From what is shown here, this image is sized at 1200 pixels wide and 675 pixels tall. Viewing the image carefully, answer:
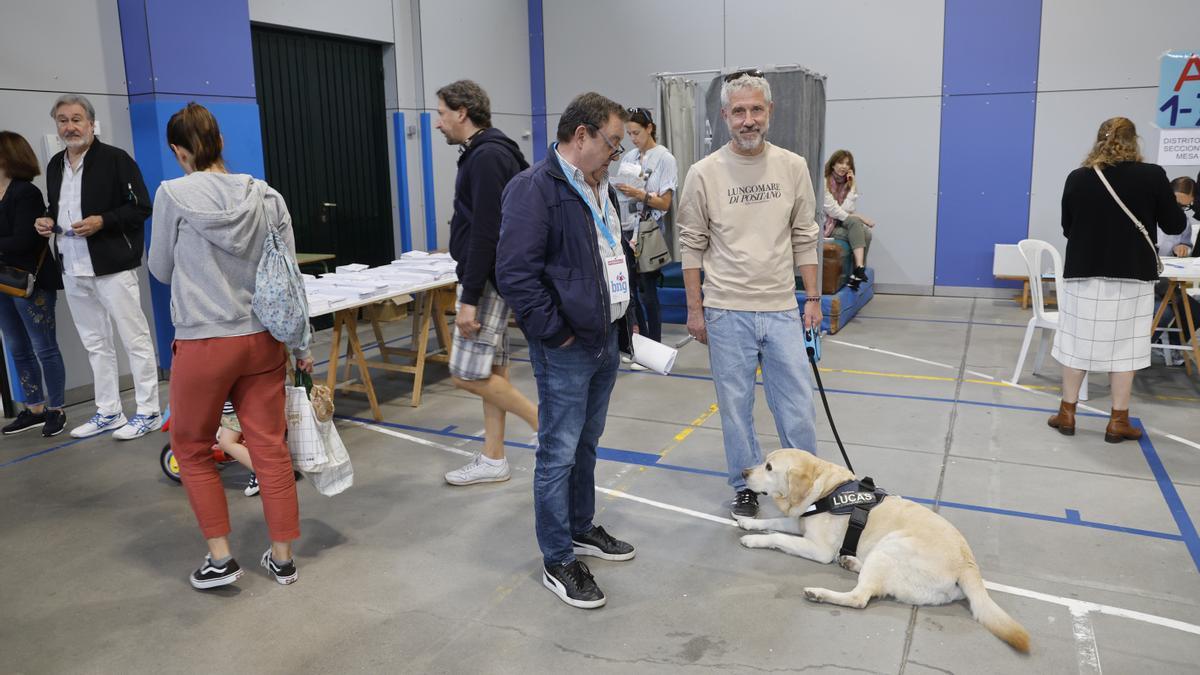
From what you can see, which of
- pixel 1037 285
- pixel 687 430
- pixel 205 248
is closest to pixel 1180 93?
pixel 1037 285

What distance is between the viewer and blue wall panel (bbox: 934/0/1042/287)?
8328mm

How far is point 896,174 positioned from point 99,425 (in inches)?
297

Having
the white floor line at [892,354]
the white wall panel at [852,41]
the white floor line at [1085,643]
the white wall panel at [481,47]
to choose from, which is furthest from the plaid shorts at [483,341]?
the white wall panel at [852,41]

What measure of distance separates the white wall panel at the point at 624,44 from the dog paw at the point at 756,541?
6.95 m

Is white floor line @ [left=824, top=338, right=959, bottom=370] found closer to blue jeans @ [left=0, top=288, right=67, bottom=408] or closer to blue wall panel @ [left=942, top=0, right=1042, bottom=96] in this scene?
blue wall panel @ [left=942, top=0, right=1042, bottom=96]

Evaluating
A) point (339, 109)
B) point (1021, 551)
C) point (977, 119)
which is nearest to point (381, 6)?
point (339, 109)

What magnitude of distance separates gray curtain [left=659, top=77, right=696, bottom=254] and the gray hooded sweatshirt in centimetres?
428

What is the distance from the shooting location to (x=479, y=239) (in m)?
3.21

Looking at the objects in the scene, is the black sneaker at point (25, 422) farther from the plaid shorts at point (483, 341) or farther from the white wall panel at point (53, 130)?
the plaid shorts at point (483, 341)

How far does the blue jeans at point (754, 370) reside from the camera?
128 inches

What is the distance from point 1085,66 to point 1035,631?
7.28m

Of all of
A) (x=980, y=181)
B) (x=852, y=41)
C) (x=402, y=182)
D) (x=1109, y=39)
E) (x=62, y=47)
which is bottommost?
(x=980, y=181)

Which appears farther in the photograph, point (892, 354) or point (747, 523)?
point (892, 354)

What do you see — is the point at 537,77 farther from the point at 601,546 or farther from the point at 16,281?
the point at 601,546
